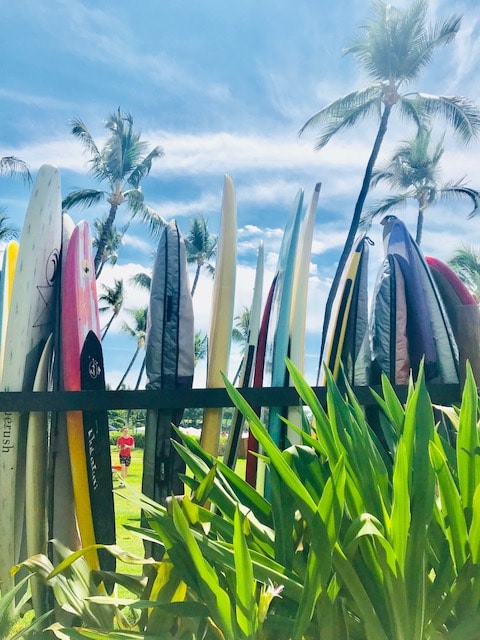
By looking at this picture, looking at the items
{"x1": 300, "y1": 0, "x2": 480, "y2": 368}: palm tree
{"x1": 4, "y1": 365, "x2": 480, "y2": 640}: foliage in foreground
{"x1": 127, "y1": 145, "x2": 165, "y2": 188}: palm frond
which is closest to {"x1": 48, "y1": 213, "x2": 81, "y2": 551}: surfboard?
{"x1": 4, "y1": 365, "x2": 480, "y2": 640}: foliage in foreground

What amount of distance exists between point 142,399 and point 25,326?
0.53 meters

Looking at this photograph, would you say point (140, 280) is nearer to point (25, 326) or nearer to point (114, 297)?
point (114, 297)

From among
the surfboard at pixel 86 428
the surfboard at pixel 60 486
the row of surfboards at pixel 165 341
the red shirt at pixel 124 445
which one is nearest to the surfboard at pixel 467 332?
the row of surfboards at pixel 165 341

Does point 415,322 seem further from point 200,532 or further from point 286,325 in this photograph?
point 200,532

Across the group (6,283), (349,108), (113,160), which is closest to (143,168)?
(113,160)

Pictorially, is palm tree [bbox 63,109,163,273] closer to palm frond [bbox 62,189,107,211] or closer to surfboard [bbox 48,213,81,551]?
palm frond [bbox 62,189,107,211]

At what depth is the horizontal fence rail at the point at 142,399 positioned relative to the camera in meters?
1.61

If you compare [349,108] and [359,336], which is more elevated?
[349,108]

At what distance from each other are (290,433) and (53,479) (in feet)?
2.61

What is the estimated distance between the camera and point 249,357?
6.35 feet

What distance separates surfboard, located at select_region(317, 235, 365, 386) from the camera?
1.92 metres

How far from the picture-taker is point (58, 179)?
2008mm

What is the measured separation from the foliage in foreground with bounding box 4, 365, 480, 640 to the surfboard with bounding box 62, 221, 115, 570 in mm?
781

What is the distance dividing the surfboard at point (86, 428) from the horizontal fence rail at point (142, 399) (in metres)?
0.10
